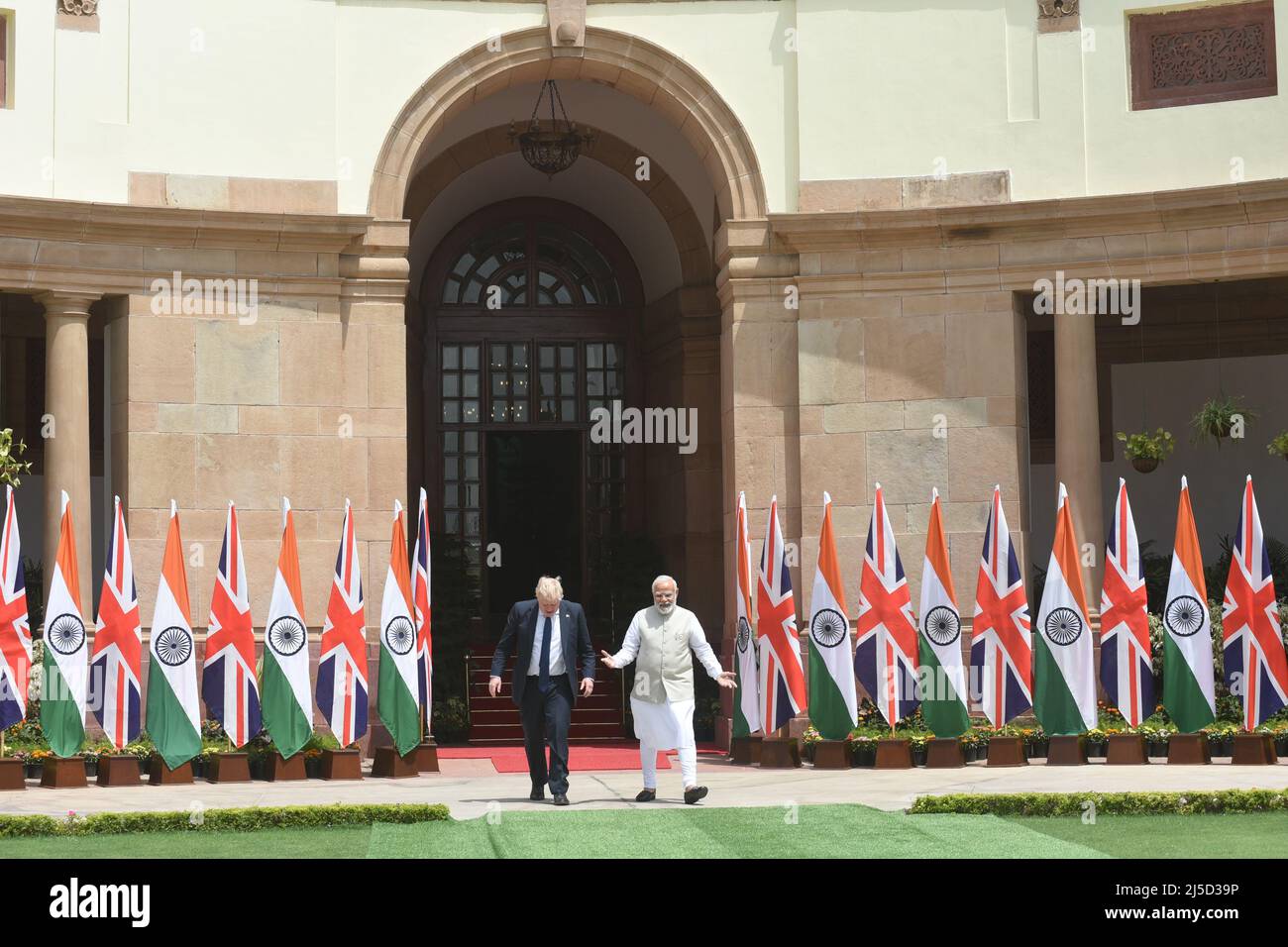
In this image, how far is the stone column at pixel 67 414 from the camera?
1953 centimetres

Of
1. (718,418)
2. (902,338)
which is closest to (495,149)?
(718,418)

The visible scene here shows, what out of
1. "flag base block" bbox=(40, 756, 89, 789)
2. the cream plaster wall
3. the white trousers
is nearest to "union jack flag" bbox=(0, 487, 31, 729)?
"flag base block" bbox=(40, 756, 89, 789)

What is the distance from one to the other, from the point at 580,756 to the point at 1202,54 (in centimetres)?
996

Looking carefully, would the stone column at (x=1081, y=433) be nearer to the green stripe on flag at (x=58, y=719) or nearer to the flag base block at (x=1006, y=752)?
the flag base block at (x=1006, y=752)

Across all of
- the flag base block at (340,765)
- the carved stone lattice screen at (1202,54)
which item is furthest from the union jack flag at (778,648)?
the carved stone lattice screen at (1202,54)

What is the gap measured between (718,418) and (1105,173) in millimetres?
6329

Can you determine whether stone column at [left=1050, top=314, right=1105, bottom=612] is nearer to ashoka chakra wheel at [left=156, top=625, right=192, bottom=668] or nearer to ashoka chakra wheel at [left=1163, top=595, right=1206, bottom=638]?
ashoka chakra wheel at [left=1163, top=595, right=1206, bottom=638]

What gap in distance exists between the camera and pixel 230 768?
17.2 m

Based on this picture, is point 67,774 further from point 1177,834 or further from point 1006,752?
point 1177,834

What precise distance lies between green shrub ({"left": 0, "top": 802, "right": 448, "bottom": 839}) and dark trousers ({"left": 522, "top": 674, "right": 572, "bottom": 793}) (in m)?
2.15

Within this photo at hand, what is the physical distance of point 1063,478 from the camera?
800 inches

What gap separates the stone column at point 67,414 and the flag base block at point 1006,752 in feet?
30.2

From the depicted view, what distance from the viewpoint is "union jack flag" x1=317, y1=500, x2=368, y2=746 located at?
57.3 ft
